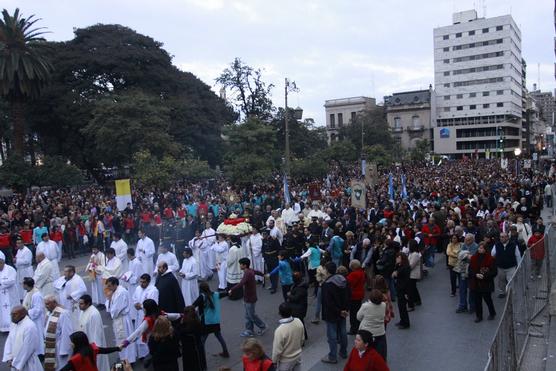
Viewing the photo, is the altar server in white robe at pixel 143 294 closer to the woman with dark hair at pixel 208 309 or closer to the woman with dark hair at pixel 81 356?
the woman with dark hair at pixel 208 309

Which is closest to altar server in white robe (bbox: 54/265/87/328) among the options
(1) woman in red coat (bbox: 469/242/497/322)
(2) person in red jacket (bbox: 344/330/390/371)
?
(2) person in red jacket (bbox: 344/330/390/371)

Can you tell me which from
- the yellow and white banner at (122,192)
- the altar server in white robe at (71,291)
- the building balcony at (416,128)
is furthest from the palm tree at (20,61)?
the building balcony at (416,128)

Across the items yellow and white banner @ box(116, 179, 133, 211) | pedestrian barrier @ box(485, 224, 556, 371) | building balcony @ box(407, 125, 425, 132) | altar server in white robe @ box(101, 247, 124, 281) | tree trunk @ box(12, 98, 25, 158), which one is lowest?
pedestrian barrier @ box(485, 224, 556, 371)

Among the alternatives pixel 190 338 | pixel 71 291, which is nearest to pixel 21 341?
pixel 71 291

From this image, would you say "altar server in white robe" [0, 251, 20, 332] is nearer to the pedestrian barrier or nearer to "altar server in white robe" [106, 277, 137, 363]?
"altar server in white robe" [106, 277, 137, 363]

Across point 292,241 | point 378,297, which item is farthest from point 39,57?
point 378,297

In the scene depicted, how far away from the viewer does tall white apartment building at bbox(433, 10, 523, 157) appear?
89.2m

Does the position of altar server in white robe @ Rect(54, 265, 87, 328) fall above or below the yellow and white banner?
below

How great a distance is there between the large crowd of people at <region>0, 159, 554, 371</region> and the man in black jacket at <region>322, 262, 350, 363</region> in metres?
0.02

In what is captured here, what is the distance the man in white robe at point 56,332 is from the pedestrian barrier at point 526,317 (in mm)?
5812

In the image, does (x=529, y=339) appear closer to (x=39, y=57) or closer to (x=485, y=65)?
(x=39, y=57)

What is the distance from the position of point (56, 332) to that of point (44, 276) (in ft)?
11.8

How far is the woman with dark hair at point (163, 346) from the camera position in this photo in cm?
661

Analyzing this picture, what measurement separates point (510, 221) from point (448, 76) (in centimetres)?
8749
